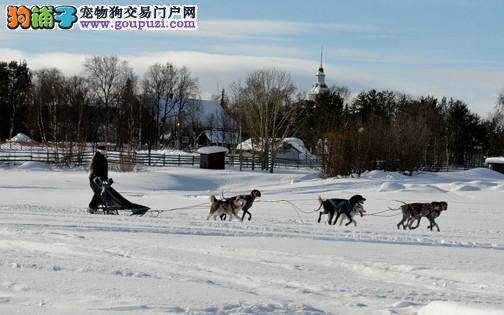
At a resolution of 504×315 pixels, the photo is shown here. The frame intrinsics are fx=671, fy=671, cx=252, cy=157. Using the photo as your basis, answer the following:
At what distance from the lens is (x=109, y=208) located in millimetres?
16922

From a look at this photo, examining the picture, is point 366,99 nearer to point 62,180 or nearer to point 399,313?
point 62,180

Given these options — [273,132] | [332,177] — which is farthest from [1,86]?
[332,177]

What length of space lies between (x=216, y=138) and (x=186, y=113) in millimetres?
6104

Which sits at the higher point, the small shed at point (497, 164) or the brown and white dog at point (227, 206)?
the small shed at point (497, 164)

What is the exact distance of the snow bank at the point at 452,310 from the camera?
6.00m

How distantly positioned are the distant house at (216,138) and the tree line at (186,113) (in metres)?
1.21

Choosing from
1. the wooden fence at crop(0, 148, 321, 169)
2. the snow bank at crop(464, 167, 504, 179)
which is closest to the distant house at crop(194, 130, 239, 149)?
the wooden fence at crop(0, 148, 321, 169)

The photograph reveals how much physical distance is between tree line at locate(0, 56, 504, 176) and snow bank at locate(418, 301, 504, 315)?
3986 cm

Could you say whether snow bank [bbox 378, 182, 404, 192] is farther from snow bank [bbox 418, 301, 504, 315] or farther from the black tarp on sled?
snow bank [bbox 418, 301, 504, 315]

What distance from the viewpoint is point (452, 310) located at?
244 inches

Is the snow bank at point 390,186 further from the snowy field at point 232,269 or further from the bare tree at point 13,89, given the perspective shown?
the bare tree at point 13,89

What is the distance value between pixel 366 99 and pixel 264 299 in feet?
259

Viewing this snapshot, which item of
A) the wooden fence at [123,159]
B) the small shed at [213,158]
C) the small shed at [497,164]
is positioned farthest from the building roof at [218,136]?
the small shed at [497,164]

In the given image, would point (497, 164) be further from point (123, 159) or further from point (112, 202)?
point (112, 202)
